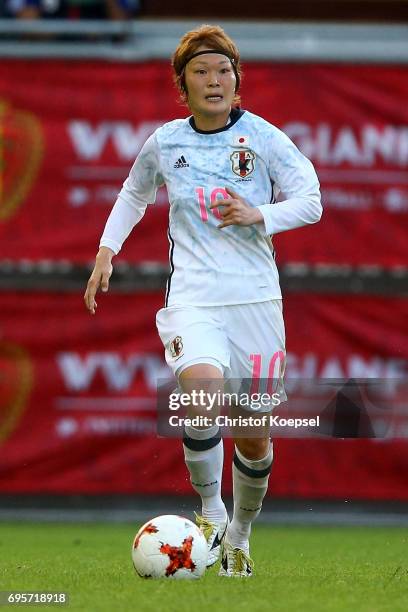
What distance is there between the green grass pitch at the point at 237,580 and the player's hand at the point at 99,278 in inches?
50.8

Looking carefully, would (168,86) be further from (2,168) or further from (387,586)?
(387,586)

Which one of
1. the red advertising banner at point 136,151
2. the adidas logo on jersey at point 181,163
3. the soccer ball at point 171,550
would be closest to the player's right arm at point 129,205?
the adidas logo on jersey at point 181,163

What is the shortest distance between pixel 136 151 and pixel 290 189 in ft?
13.6

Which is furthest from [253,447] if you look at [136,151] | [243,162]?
[136,151]

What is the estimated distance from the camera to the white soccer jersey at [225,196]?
6469mm

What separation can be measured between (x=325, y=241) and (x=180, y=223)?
4121 mm

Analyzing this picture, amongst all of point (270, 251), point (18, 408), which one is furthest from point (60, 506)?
point (270, 251)

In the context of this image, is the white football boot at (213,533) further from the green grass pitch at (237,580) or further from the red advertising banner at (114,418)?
the red advertising banner at (114,418)

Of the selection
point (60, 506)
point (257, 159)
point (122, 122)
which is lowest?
point (60, 506)

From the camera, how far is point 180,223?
657 centimetres

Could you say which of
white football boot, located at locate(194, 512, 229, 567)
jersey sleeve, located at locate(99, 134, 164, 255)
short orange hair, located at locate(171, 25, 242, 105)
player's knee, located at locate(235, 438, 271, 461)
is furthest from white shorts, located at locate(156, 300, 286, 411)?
short orange hair, located at locate(171, 25, 242, 105)

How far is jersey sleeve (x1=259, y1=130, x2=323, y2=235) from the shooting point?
6336mm

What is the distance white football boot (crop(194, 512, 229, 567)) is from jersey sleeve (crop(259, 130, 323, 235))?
56.5 inches

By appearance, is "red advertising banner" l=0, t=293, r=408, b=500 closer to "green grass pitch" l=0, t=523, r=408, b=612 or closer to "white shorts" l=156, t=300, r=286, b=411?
"green grass pitch" l=0, t=523, r=408, b=612
